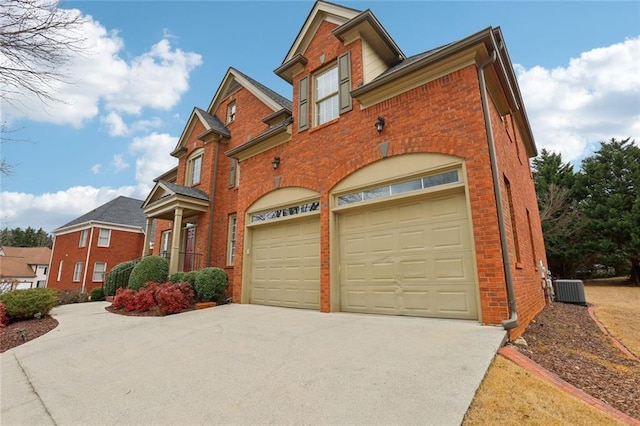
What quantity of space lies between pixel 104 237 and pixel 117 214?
2192 millimetres

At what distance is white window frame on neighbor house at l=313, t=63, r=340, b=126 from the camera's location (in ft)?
26.2

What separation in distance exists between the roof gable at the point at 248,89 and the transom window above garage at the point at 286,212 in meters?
4.47

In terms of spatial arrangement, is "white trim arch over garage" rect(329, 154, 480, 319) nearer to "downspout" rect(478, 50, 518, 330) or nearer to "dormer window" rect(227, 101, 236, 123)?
"downspout" rect(478, 50, 518, 330)

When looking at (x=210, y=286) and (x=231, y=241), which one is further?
(x=231, y=241)

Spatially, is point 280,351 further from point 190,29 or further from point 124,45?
point 190,29

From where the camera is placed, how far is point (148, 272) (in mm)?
10008

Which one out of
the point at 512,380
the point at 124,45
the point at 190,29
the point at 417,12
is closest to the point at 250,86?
the point at 190,29

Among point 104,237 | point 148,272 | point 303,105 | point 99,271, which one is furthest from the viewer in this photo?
point 104,237

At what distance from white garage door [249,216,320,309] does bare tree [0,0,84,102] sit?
5.63 metres

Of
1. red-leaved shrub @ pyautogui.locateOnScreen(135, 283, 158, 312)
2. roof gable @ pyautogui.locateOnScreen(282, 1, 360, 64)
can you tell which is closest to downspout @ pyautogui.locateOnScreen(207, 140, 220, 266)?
red-leaved shrub @ pyautogui.locateOnScreen(135, 283, 158, 312)

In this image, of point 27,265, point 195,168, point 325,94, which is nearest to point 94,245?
point 195,168

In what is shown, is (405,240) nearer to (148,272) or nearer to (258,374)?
(258,374)

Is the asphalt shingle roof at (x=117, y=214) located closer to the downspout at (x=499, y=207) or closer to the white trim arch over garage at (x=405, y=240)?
the white trim arch over garage at (x=405, y=240)

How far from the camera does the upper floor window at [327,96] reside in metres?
8.00
